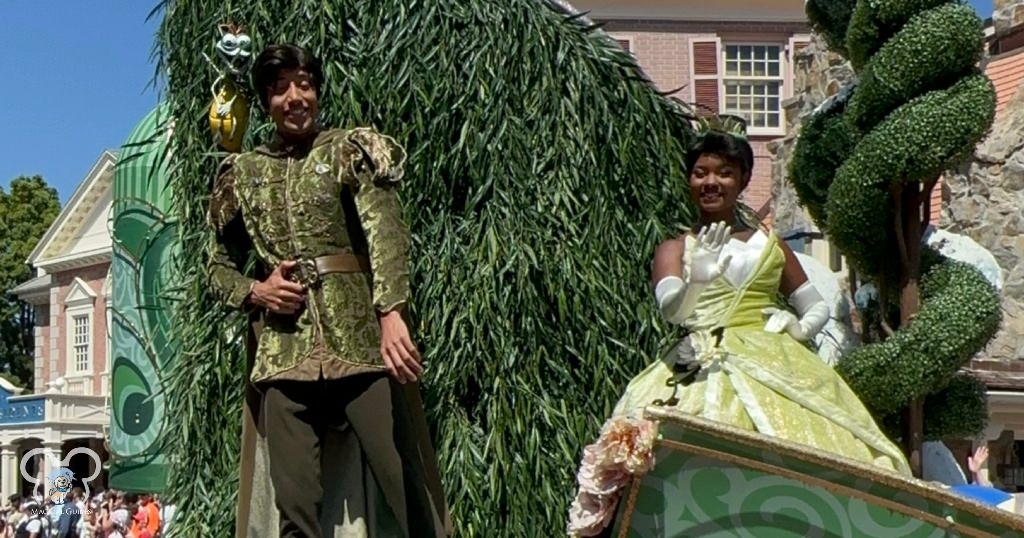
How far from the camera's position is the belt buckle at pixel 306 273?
3.47 metres

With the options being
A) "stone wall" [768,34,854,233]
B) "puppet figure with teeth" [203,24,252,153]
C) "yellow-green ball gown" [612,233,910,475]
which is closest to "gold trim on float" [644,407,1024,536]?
"yellow-green ball gown" [612,233,910,475]

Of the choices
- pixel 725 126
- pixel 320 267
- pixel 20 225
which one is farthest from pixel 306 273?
pixel 20 225

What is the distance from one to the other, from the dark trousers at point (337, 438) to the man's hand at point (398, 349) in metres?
0.14

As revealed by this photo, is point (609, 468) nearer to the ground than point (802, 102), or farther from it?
nearer to the ground

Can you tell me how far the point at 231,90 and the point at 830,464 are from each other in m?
2.32

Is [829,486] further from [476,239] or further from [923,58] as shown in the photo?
[923,58]

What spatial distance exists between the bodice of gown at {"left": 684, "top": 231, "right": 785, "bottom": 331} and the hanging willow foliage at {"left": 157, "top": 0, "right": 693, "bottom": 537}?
2.96ft

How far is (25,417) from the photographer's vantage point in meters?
35.8

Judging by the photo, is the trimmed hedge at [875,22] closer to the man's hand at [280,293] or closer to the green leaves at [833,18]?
the green leaves at [833,18]

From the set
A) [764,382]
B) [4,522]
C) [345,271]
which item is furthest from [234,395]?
[4,522]

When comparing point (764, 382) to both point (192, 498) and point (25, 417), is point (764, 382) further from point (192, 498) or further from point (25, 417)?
point (25, 417)

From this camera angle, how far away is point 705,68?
2105 cm

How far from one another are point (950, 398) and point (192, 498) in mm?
3914

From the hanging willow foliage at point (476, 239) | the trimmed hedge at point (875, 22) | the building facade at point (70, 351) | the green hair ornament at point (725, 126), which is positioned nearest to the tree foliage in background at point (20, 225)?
the building facade at point (70, 351)
